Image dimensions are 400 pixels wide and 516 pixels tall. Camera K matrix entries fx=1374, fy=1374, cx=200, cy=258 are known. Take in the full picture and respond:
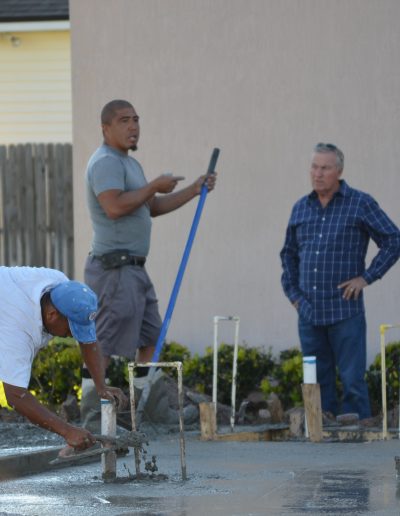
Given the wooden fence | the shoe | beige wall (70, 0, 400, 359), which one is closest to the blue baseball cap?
the shoe

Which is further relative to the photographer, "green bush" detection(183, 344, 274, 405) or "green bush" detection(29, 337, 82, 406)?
"green bush" detection(183, 344, 274, 405)

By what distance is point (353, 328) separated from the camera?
952 centimetres

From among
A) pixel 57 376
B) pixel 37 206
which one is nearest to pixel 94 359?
pixel 57 376

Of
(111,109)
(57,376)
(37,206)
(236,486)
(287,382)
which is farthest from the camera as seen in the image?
(37,206)

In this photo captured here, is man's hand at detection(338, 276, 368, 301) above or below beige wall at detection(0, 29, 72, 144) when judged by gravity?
below

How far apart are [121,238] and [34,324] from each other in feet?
9.27

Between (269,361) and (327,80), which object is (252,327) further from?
(327,80)

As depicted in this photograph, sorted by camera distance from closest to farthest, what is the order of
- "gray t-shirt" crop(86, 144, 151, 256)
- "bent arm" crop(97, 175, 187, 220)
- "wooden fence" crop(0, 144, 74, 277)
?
"bent arm" crop(97, 175, 187, 220), "gray t-shirt" crop(86, 144, 151, 256), "wooden fence" crop(0, 144, 74, 277)

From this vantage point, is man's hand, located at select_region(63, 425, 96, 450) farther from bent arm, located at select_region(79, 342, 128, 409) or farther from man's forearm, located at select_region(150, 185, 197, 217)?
man's forearm, located at select_region(150, 185, 197, 217)

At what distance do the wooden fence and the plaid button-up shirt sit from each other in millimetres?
6013

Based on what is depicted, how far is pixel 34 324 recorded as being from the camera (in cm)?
613

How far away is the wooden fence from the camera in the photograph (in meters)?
15.3

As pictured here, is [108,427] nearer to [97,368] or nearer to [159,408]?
[97,368]

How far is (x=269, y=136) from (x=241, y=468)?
434cm
